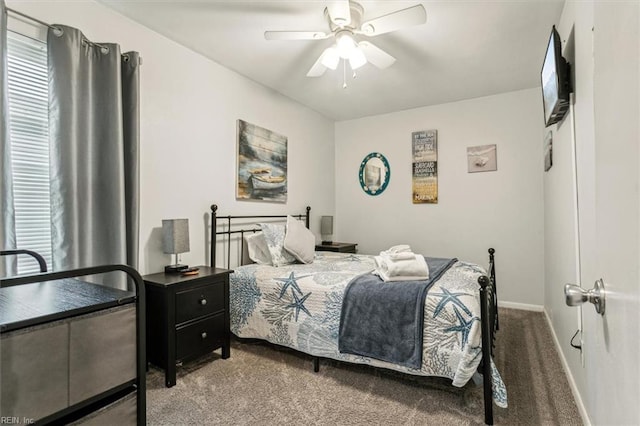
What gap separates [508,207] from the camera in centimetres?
393

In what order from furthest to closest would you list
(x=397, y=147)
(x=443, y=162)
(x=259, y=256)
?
1. (x=397, y=147)
2. (x=443, y=162)
3. (x=259, y=256)

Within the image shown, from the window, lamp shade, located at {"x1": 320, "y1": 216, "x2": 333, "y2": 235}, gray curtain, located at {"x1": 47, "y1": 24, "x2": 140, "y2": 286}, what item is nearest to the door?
gray curtain, located at {"x1": 47, "y1": 24, "x2": 140, "y2": 286}

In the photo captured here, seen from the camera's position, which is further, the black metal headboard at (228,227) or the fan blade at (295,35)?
the black metal headboard at (228,227)

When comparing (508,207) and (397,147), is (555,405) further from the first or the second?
(397,147)

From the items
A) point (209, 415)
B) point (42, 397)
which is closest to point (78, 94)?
point (42, 397)

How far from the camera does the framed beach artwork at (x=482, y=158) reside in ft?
13.1

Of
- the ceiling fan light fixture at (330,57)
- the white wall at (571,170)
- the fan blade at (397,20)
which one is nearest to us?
the white wall at (571,170)

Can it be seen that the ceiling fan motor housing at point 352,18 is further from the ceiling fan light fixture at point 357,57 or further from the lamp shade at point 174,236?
the lamp shade at point 174,236

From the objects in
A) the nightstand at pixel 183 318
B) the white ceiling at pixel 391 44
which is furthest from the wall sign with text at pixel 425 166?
the nightstand at pixel 183 318

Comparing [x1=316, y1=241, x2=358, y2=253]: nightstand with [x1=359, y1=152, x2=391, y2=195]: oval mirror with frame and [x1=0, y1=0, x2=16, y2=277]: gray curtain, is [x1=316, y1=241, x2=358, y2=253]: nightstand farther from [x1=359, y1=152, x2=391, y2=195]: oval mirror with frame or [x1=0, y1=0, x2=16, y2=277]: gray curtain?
[x1=0, y1=0, x2=16, y2=277]: gray curtain

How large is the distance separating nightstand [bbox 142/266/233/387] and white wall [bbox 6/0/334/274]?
449 millimetres

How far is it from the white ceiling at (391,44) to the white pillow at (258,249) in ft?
5.64

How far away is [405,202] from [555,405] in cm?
296

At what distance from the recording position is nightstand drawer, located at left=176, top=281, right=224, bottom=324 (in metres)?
2.28
